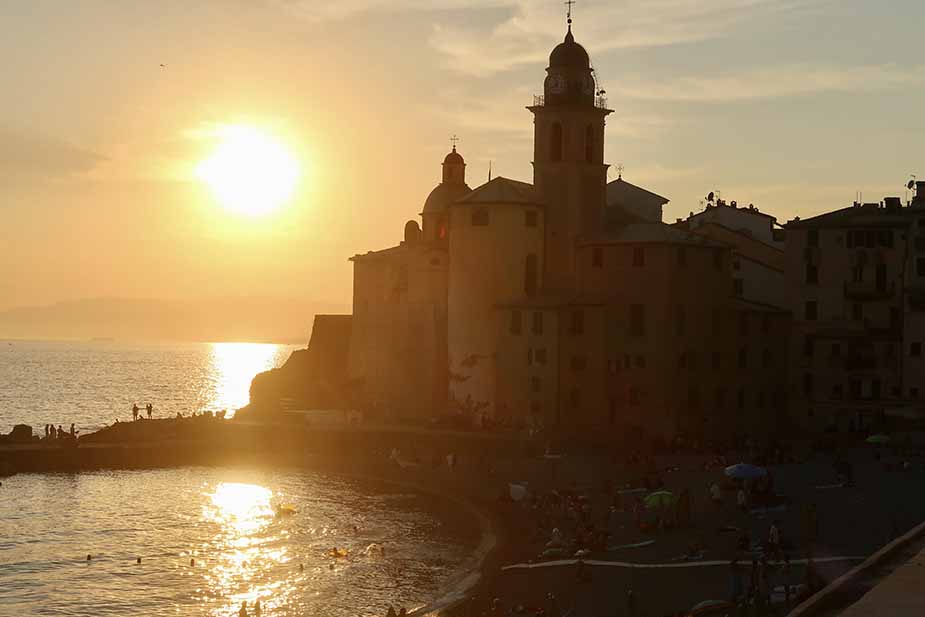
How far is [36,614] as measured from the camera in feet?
163

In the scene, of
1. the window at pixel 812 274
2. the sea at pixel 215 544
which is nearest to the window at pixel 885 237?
the window at pixel 812 274

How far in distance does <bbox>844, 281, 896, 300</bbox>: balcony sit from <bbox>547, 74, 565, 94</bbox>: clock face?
21.1 m

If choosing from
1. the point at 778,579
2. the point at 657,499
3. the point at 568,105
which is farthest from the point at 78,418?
the point at 778,579

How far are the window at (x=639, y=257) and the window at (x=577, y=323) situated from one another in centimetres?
429

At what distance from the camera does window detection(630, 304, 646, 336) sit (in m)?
75.9

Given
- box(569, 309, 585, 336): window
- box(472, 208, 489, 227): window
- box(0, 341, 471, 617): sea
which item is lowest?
box(0, 341, 471, 617): sea

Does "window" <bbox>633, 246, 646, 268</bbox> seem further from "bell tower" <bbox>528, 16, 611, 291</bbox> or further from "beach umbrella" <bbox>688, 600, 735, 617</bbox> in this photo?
"beach umbrella" <bbox>688, 600, 735, 617</bbox>

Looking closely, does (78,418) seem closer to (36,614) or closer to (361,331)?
(361,331)

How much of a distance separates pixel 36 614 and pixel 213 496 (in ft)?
85.0

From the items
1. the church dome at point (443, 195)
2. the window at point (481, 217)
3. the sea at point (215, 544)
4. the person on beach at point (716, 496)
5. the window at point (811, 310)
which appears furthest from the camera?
the church dome at point (443, 195)

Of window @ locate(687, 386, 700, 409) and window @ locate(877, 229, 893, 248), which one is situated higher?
window @ locate(877, 229, 893, 248)

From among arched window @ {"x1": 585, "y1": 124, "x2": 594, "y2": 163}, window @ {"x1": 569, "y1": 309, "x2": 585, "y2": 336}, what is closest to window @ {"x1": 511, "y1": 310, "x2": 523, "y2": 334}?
window @ {"x1": 569, "y1": 309, "x2": 585, "y2": 336}

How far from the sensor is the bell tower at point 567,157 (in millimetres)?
80125

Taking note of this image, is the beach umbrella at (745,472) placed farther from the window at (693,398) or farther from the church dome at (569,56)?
the church dome at (569,56)
